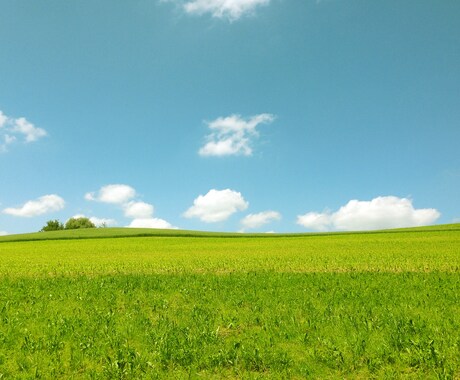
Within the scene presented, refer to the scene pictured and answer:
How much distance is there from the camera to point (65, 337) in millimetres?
A: 11141

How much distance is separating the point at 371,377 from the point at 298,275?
11466 mm

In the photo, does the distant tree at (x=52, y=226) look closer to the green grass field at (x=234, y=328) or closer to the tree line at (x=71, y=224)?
the tree line at (x=71, y=224)

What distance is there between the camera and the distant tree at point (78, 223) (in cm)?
16401

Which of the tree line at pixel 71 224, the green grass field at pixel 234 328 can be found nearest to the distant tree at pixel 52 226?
the tree line at pixel 71 224

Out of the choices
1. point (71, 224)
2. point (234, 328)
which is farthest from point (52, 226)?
point (234, 328)

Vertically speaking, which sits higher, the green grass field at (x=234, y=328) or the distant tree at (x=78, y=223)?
the distant tree at (x=78, y=223)

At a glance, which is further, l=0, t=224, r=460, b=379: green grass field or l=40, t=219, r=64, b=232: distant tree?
l=40, t=219, r=64, b=232: distant tree

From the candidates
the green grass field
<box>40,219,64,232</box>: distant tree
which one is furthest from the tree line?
the green grass field

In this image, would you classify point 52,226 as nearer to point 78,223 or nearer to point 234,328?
point 78,223

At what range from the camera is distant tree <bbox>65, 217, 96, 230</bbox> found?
16401cm

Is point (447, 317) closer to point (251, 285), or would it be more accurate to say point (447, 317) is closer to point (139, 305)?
point (251, 285)

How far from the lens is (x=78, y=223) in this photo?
165125mm

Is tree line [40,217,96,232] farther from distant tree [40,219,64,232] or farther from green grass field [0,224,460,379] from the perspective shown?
green grass field [0,224,460,379]

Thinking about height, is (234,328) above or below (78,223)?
below
